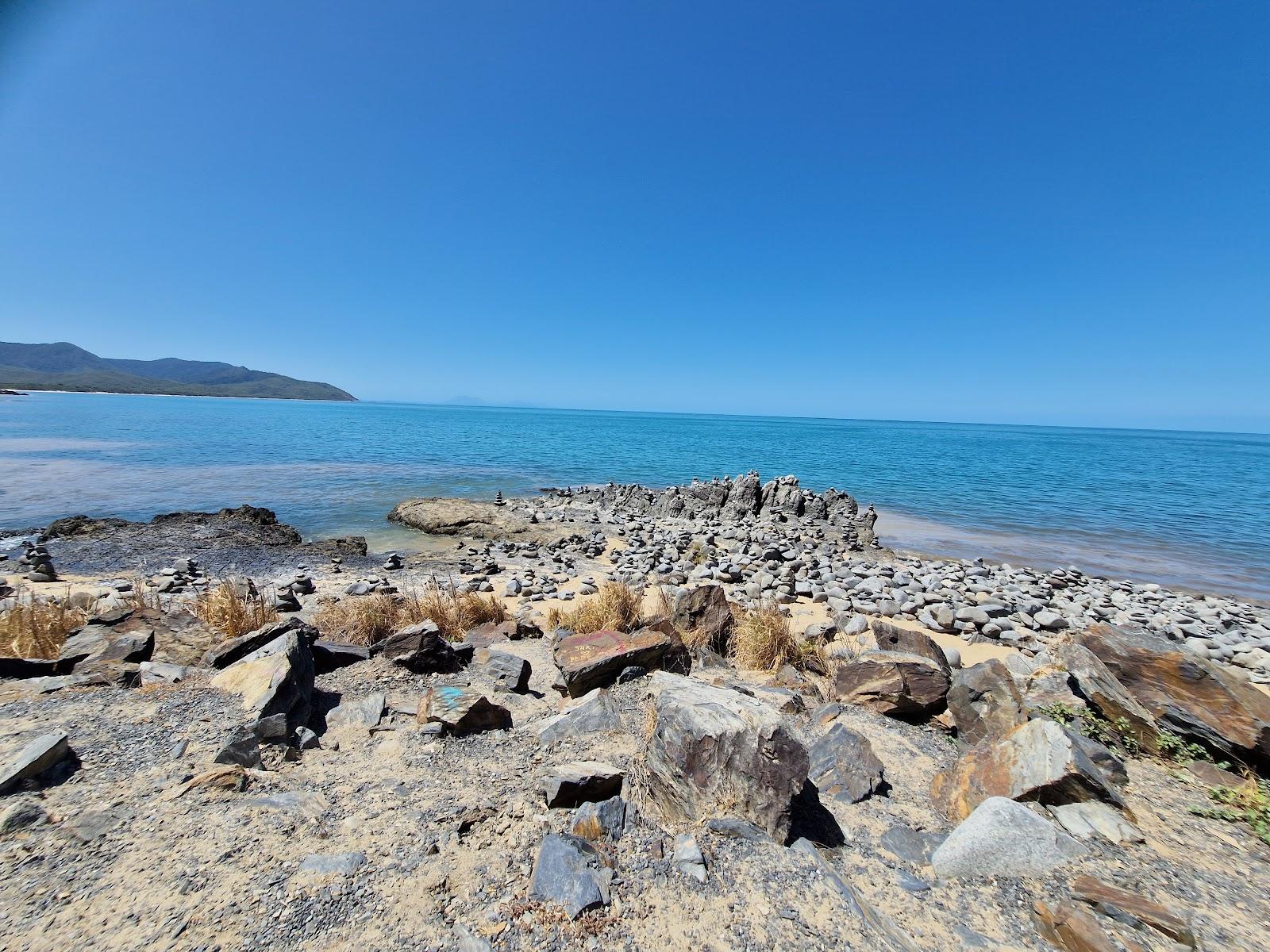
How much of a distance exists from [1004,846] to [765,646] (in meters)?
3.83

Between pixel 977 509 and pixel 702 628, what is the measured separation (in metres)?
24.0

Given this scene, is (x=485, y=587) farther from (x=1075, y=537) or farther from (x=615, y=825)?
(x=1075, y=537)

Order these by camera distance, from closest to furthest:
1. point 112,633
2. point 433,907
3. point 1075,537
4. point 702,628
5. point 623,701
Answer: point 433,907 < point 623,701 < point 112,633 < point 702,628 < point 1075,537

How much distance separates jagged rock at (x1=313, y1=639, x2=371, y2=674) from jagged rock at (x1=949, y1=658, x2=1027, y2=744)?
7.16 m

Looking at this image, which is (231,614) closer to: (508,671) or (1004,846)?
(508,671)

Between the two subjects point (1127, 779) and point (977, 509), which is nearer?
point (1127, 779)

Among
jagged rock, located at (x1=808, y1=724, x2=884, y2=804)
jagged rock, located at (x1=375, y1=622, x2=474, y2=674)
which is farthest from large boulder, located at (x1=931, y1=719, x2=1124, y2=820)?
jagged rock, located at (x1=375, y1=622, x2=474, y2=674)

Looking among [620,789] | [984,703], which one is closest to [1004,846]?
[984,703]

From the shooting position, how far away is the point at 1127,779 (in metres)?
4.38

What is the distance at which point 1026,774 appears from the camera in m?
3.96

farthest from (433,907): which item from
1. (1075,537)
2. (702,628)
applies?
(1075,537)

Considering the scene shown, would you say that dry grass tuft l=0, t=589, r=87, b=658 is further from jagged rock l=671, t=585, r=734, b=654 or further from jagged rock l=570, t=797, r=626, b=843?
jagged rock l=671, t=585, r=734, b=654

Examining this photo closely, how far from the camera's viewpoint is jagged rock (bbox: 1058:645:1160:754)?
490 centimetres

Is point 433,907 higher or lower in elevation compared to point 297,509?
higher
